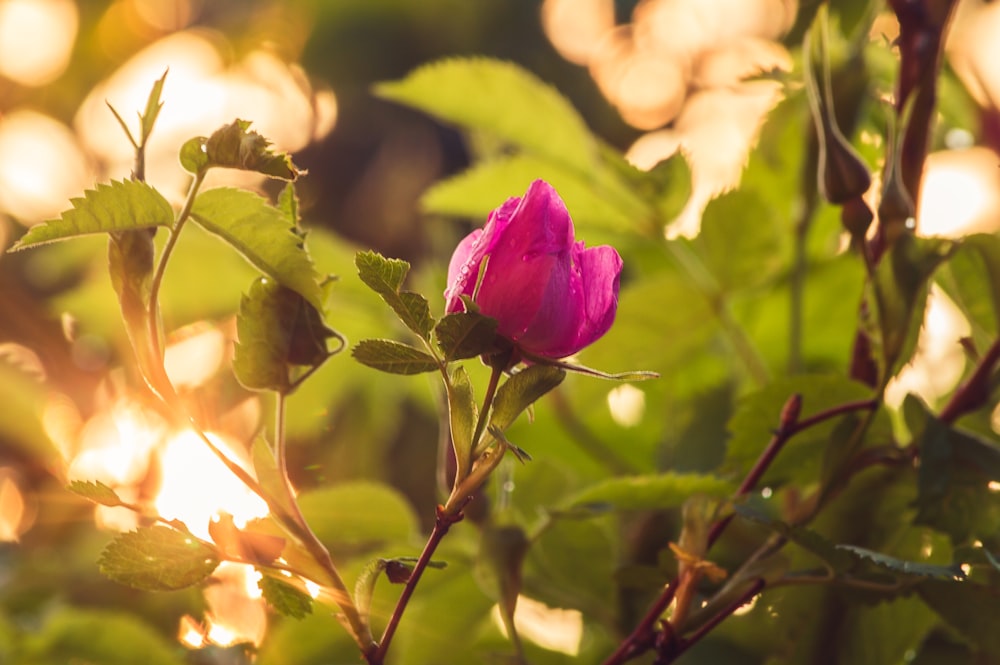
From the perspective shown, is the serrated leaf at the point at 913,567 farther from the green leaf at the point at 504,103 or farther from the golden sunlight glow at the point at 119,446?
the golden sunlight glow at the point at 119,446

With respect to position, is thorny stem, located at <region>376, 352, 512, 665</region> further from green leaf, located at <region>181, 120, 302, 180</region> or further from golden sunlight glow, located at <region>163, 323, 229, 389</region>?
golden sunlight glow, located at <region>163, 323, 229, 389</region>

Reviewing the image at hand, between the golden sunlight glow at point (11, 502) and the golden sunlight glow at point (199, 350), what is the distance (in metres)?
0.27

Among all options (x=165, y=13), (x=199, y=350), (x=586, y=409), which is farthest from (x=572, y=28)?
(x=586, y=409)

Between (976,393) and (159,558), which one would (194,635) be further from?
(976,393)

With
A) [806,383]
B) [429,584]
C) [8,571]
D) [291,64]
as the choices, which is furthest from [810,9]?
[291,64]

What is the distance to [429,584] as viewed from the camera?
0.53 m

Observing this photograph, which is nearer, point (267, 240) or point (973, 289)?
point (267, 240)

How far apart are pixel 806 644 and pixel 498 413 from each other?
227mm

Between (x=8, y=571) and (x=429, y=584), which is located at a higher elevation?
(x=429, y=584)

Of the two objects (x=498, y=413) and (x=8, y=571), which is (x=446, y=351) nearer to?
(x=498, y=413)

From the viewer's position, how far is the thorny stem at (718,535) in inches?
14.3

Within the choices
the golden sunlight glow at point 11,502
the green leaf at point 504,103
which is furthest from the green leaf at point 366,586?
the golden sunlight glow at point 11,502

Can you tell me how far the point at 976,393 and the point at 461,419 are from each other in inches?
9.8

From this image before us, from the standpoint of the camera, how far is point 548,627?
637mm
